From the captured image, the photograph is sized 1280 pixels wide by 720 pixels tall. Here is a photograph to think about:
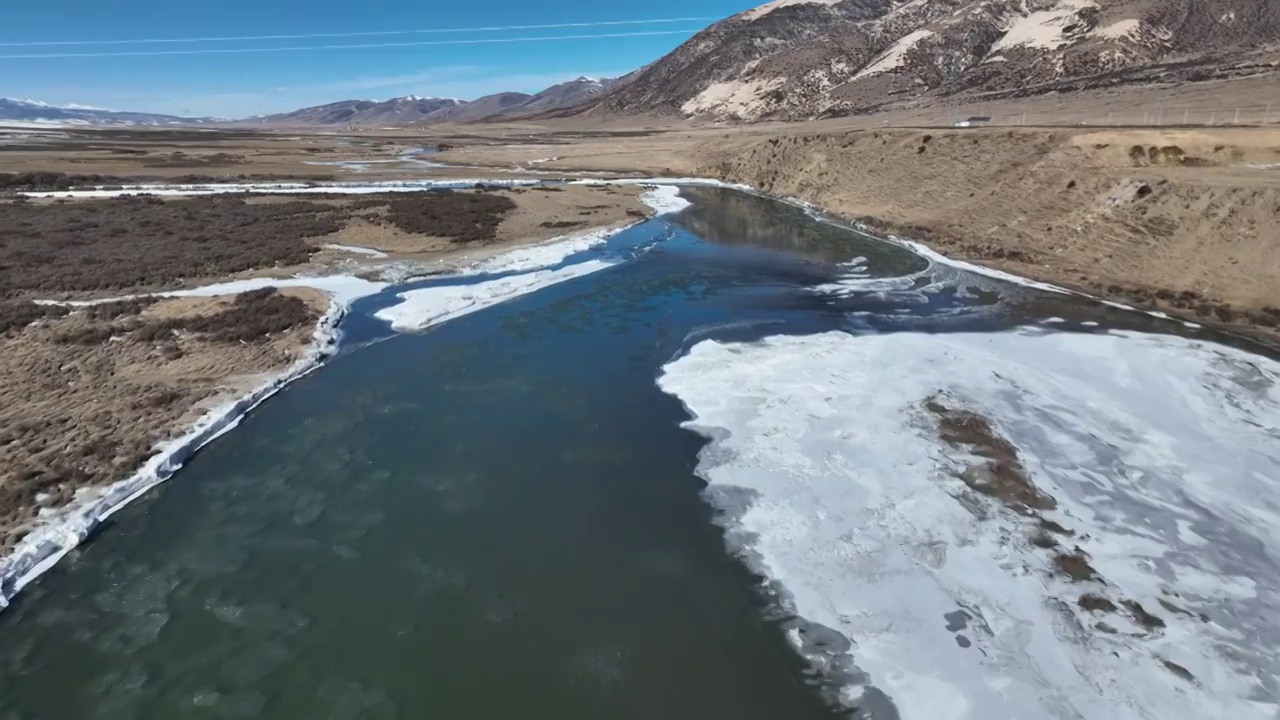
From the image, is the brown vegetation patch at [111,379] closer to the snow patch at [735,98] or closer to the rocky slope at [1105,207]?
the rocky slope at [1105,207]

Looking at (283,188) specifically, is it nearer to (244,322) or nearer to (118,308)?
(118,308)

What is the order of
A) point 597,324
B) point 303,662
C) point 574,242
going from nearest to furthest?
point 303,662 → point 597,324 → point 574,242

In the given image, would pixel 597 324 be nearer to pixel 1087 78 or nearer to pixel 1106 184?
pixel 1106 184

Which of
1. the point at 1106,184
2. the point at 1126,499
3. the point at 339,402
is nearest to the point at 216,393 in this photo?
the point at 339,402

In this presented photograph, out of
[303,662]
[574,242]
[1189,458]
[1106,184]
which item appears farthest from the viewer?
[574,242]

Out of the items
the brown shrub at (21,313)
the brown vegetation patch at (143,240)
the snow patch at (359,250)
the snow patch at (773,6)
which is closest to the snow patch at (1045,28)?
the snow patch at (773,6)

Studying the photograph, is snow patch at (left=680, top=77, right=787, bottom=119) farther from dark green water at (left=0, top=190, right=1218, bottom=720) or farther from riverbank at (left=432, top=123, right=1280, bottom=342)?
dark green water at (left=0, top=190, right=1218, bottom=720)
